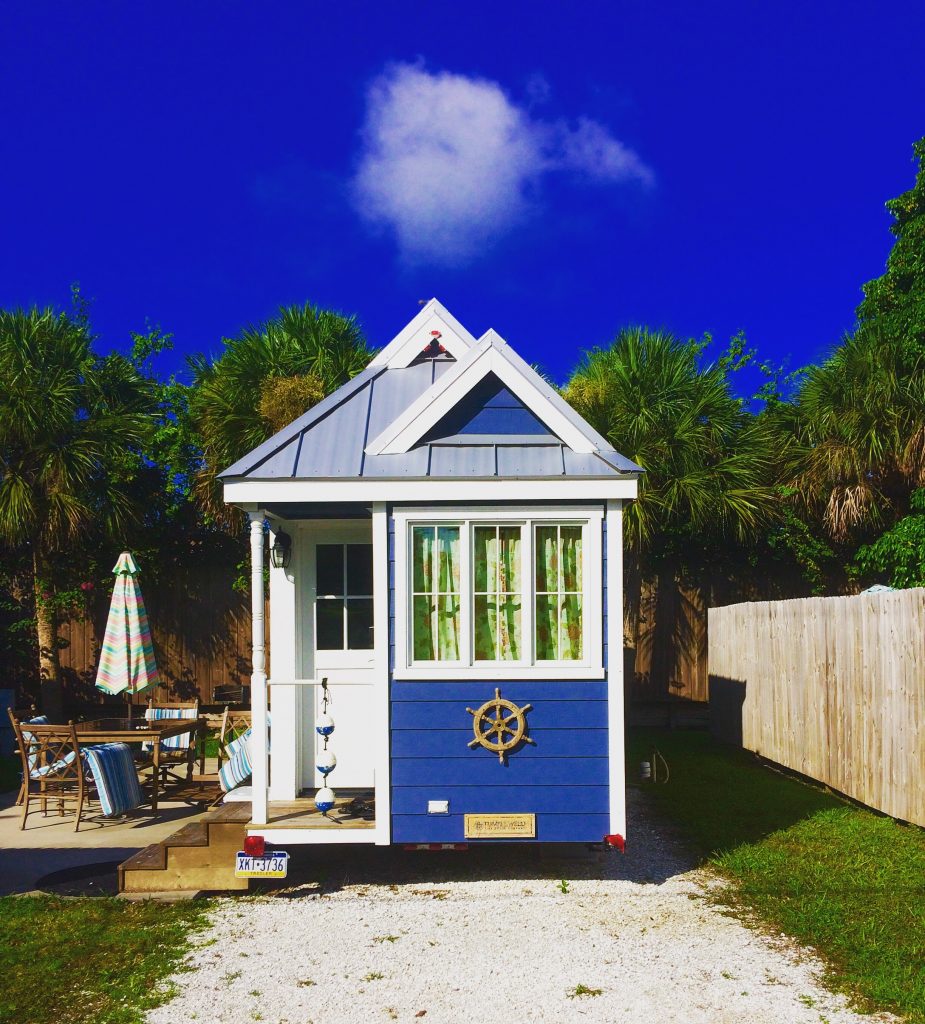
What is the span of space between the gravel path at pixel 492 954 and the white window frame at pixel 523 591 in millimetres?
1541

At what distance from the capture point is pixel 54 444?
12828 mm

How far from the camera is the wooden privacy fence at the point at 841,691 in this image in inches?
306

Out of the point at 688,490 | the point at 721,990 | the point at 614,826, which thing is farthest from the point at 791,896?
the point at 688,490

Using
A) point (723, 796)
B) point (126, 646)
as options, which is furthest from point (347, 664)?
point (723, 796)

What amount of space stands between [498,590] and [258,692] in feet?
6.16

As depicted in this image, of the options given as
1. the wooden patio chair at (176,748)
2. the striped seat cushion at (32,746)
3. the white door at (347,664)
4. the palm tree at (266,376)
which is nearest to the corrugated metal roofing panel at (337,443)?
the white door at (347,664)

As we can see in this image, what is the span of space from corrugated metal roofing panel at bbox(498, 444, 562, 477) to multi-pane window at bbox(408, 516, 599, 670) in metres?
0.36

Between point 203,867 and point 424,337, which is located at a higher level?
point 424,337

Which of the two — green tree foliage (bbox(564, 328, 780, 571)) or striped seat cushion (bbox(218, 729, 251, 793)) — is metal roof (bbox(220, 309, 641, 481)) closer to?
striped seat cushion (bbox(218, 729, 251, 793))

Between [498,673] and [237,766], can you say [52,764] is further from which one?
[498,673]

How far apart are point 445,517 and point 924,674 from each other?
4.04 metres

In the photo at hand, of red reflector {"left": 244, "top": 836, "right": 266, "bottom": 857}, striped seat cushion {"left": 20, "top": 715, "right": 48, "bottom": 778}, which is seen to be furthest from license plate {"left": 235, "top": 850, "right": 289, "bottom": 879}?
striped seat cushion {"left": 20, "top": 715, "right": 48, "bottom": 778}

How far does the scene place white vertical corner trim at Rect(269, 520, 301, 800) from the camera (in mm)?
7453

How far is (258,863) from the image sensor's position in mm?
6508
